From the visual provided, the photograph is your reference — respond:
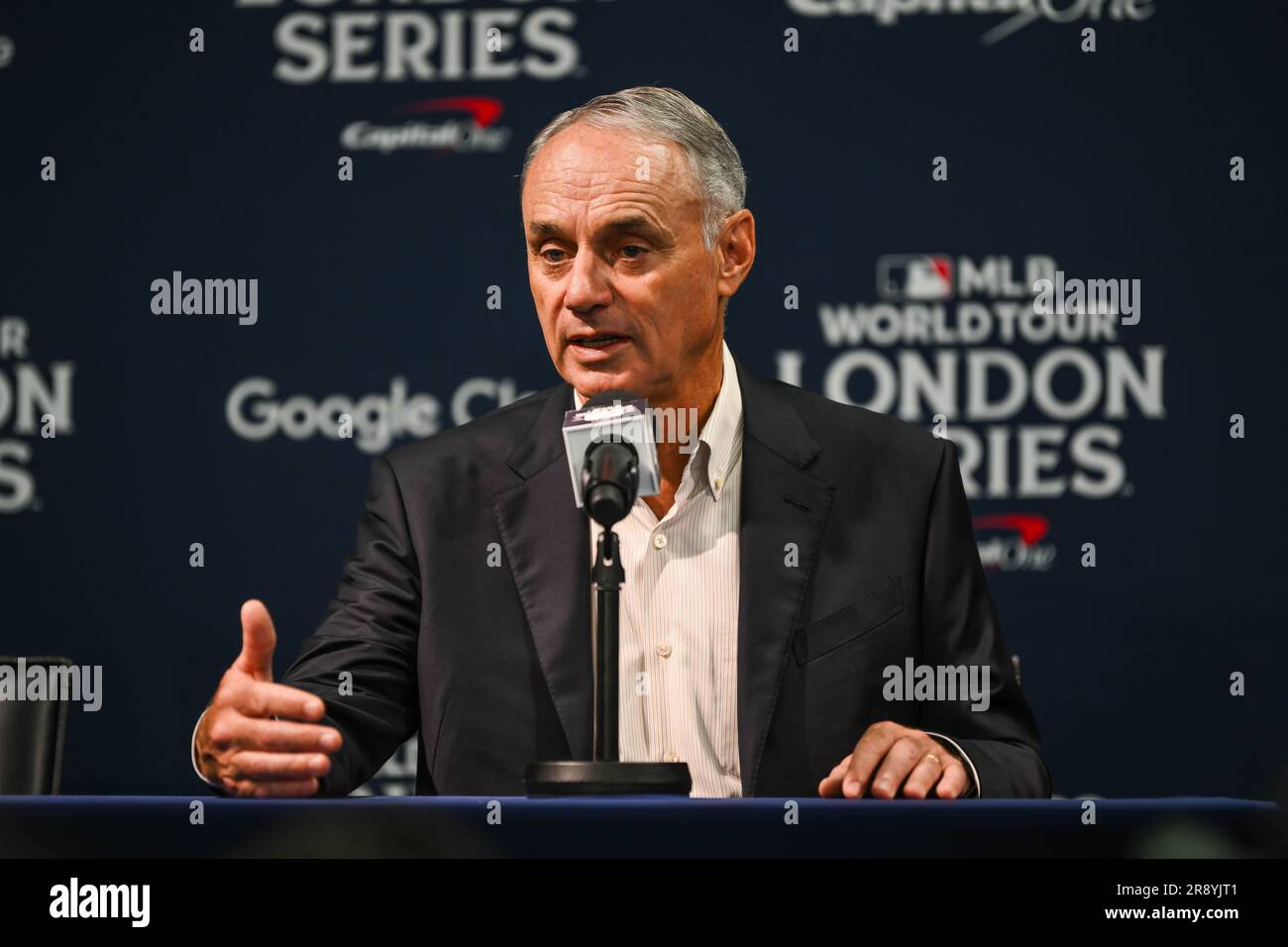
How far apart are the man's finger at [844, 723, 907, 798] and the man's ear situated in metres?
1.09

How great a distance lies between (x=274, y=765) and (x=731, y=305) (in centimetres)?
219

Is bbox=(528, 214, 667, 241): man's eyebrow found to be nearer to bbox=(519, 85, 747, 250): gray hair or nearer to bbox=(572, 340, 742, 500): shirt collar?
bbox=(519, 85, 747, 250): gray hair

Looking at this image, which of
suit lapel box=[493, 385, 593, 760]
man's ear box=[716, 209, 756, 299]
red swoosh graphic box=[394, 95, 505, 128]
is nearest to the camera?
suit lapel box=[493, 385, 593, 760]

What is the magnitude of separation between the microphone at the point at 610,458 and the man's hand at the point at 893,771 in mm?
379

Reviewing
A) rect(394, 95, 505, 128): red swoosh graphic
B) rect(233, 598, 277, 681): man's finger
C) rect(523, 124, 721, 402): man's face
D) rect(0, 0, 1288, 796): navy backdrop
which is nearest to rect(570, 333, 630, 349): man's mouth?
rect(523, 124, 721, 402): man's face

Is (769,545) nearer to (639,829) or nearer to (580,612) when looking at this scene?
(580,612)

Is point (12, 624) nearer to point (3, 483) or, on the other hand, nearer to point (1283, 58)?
point (3, 483)

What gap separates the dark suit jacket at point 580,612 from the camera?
87.3 inches

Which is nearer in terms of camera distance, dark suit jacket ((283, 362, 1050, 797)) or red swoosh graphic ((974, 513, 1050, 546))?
dark suit jacket ((283, 362, 1050, 797))

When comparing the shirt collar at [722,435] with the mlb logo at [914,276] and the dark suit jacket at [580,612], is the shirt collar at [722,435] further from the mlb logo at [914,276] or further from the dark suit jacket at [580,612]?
the mlb logo at [914,276]

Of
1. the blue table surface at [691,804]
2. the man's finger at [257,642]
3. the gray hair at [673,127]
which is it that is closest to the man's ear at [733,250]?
the gray hair at [673,127]

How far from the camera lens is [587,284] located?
7.66 ft

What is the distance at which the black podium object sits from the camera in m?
1.53

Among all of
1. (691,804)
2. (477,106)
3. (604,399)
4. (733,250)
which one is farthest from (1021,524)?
(691,804)
